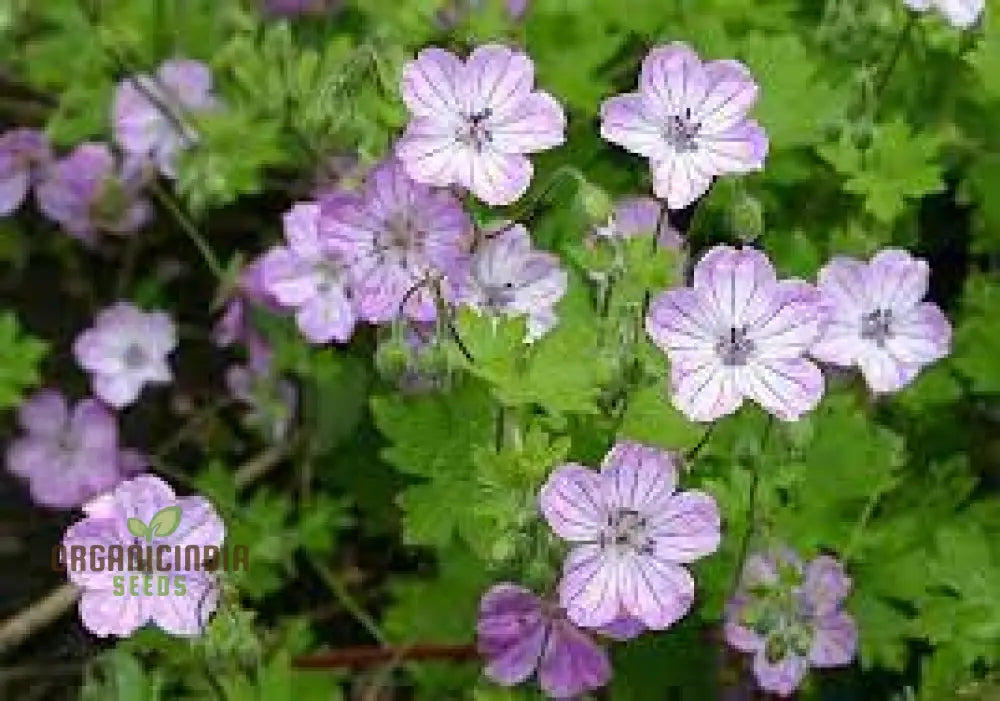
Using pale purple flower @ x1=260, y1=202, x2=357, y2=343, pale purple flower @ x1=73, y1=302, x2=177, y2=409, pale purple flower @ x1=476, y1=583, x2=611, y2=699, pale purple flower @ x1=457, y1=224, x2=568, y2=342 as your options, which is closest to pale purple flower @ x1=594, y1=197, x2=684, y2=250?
pale purple flower @ x1=457, y1=224, x2=568, y2=342

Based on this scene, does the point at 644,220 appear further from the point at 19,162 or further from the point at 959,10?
the point at 19,162

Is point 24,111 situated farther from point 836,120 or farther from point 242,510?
point 836,120

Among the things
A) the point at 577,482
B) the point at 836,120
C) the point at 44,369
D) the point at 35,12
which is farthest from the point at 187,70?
the point at 577,482

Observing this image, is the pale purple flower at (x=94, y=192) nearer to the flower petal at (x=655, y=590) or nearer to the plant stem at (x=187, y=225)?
the plant stem at (x=187, y=225)

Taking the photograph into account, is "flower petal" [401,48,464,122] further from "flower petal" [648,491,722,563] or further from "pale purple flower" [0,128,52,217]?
"pale purple flower" [0,128,52,217]

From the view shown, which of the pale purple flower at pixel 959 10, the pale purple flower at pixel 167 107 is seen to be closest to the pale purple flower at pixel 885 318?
the pale purple flower at pixel 959 10
